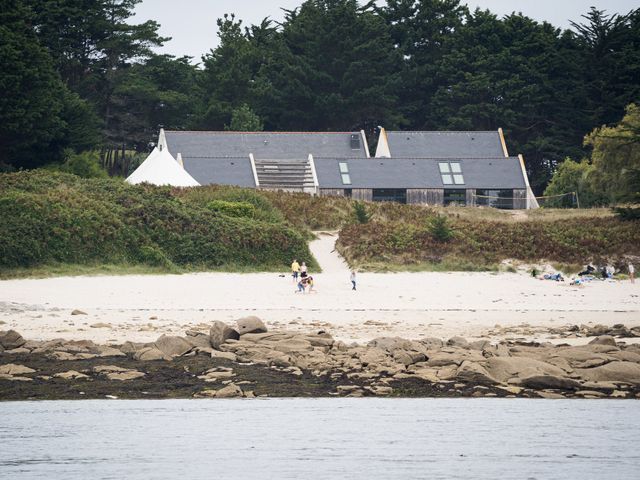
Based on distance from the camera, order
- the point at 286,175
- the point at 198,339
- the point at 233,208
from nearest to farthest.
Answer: the point at 198,339 < the point at 233,208 < the point at 286,175

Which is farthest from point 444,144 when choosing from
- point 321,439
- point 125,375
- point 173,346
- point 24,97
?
point 321,439

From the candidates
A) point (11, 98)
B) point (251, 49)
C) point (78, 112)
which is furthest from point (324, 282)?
point (251, 49)

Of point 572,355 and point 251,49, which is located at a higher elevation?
point 251,49

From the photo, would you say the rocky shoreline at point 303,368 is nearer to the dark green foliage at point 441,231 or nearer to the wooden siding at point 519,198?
the dark green foliage at point 441,231

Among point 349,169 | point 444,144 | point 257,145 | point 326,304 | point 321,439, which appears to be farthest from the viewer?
point 444,144

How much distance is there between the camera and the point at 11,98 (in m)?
52.3

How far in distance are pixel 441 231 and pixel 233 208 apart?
7489mm

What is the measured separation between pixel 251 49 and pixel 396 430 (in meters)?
66.2

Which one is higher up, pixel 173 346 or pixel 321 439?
pixel 173 346

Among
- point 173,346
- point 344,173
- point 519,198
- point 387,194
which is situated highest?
point 344,173

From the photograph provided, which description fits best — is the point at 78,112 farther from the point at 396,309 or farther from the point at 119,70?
the point at 396,309

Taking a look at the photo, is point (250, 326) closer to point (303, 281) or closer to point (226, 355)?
point (226, 355)

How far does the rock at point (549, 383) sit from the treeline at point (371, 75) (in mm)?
51245

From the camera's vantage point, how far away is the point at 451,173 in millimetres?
57750
